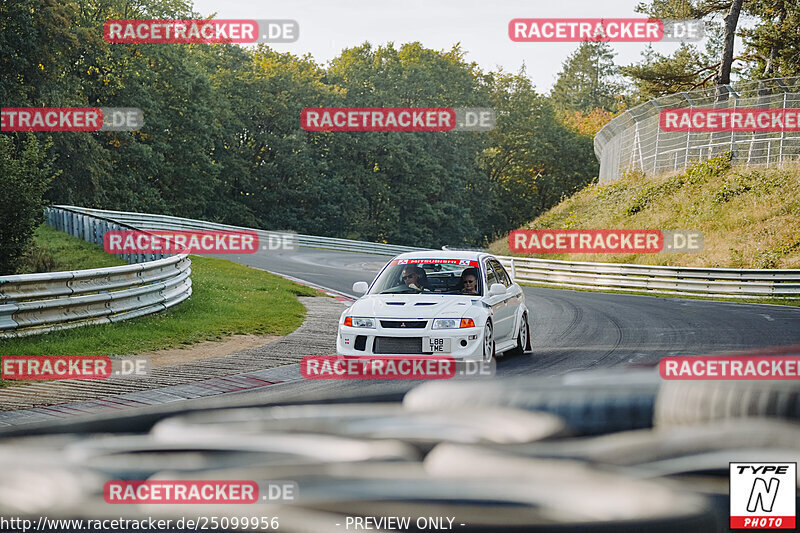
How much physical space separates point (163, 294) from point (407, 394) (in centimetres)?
1533

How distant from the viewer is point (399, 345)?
10.5 meters

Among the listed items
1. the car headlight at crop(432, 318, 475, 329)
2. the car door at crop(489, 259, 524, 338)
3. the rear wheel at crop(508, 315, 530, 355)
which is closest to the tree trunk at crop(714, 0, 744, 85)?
the car door at crop(489, 259, 524, 338)

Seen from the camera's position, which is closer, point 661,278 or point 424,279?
point 424,279

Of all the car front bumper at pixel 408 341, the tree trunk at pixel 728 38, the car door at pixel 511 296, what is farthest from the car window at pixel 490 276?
the tree trunk at pixel 728 38

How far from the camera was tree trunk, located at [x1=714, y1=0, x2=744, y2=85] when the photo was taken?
133 feet

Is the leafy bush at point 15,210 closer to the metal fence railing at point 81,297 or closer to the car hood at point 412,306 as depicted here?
the metal fence railing at point 81,297

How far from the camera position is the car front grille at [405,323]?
10539 millimetres

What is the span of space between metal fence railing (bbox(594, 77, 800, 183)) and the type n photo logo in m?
34.5

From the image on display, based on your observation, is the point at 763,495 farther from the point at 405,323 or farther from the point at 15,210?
the point at 15,210

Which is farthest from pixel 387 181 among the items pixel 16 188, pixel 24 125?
pixel 16 188

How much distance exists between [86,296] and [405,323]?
5.81 m

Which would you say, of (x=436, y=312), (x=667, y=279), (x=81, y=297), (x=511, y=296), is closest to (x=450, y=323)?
(x=436, y=312)

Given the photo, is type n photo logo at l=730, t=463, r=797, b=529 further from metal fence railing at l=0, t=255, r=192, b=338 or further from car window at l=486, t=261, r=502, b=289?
metal fence railing at l=0, t=255, r=192, b=338

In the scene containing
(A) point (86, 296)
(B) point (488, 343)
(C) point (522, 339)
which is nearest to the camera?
(B) point (488, 343)
